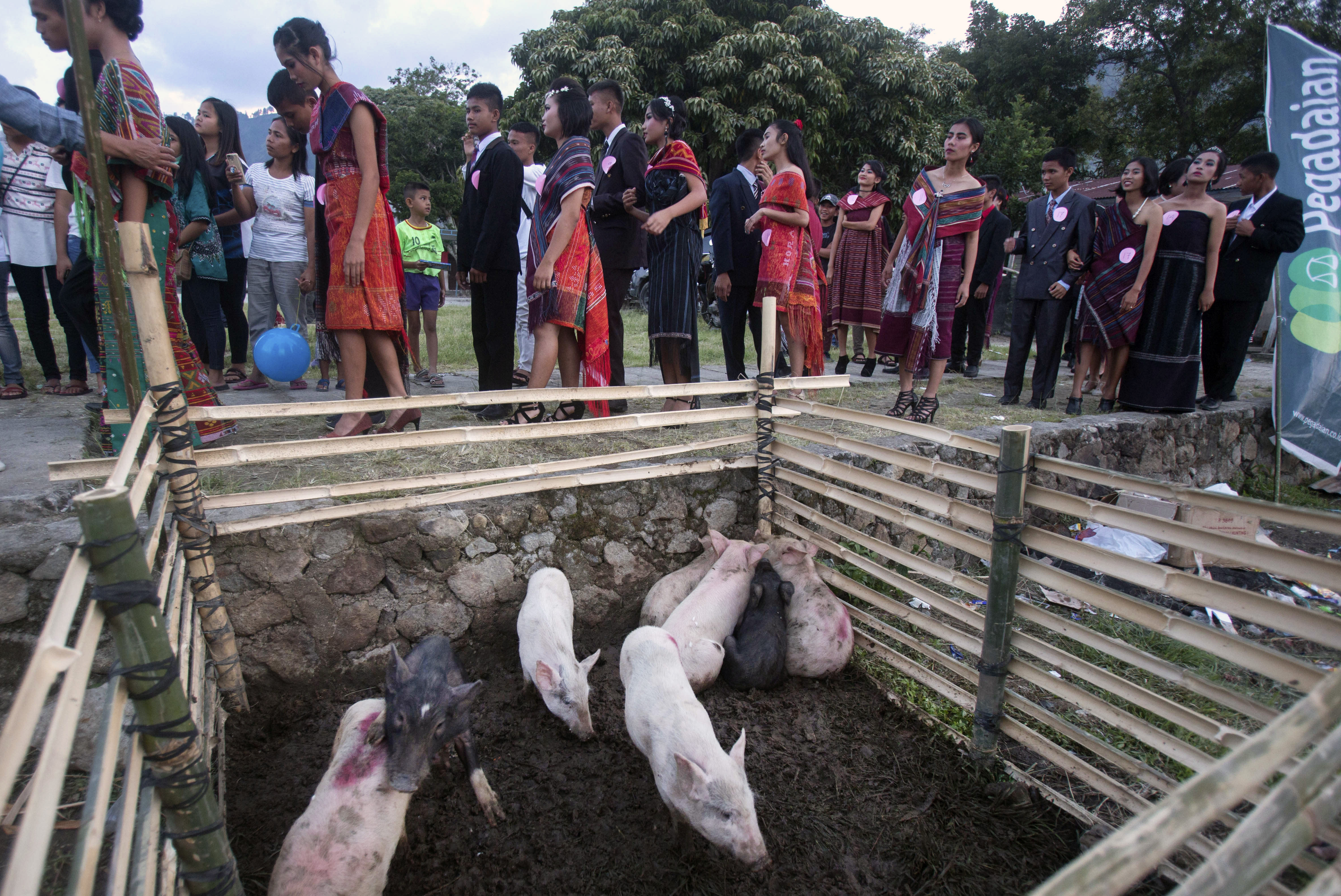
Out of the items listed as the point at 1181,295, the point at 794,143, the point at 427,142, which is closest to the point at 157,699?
the point at 794,143

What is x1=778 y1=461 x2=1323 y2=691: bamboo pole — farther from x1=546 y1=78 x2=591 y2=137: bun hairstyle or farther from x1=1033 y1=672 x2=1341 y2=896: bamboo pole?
x1=546 y1=78 x2=591 y2=137: bun hairstyle

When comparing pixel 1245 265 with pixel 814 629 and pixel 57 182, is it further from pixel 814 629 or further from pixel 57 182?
pixel 57 182

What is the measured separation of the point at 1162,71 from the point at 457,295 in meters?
24.1

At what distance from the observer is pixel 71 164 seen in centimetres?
296

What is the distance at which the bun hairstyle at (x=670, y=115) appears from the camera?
452 centimetres

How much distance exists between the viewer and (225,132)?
504 cm

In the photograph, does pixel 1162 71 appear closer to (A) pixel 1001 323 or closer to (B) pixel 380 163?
(A) pixel 1001 323

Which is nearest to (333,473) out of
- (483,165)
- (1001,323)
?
(483,165)

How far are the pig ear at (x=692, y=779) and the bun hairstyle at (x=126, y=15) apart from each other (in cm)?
360

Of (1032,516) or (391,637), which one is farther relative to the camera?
(1032,516)

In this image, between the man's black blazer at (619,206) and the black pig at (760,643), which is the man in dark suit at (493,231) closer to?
the man's black blazer at (619,206)

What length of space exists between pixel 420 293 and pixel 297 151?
1.44m

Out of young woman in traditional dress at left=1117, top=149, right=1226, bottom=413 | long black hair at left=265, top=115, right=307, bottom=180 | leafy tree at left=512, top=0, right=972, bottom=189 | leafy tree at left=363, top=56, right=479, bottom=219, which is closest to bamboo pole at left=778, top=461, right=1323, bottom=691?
young woman in traditional dress at left=1117, top=149, right=1226, bottom=413

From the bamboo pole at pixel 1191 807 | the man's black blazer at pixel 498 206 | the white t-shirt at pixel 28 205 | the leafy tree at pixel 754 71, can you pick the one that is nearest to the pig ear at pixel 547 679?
the bamboo pole at pixel 1191 807
